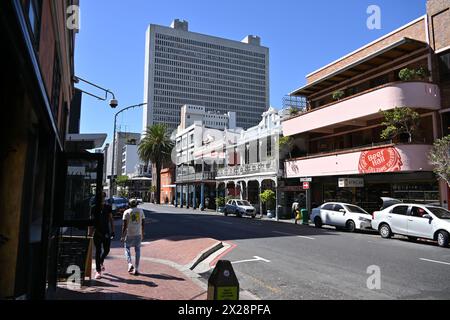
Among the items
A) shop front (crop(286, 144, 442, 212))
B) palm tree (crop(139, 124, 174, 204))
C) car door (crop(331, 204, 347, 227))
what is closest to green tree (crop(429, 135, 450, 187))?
shop front (crop(286, 144, 442, 212))

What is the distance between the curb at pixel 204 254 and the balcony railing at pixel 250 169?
63.2ft

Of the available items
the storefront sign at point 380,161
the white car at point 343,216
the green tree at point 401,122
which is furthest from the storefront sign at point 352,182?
the green tree at point 401,122

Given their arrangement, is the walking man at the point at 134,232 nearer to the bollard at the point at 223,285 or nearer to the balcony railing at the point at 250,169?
the bollard at the point at 223,285

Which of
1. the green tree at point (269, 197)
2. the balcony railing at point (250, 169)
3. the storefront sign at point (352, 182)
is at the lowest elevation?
the green tree at point (269, 197)

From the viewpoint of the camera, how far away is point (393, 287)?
A: 7879 millimetres

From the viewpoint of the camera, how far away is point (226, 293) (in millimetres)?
4312

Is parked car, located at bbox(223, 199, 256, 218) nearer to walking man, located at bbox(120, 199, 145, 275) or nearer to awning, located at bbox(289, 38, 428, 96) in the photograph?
awning, located at bbox(289, 38, 428, 96)

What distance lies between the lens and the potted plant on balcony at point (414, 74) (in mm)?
20891

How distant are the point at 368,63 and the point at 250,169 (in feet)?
51.9

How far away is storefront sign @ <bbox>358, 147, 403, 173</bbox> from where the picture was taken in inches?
801

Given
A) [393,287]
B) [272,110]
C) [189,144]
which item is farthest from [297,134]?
[189,144]

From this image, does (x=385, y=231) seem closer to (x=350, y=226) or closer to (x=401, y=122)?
(x=350, y=226)

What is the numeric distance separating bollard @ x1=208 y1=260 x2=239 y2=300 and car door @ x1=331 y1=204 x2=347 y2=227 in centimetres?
1776
